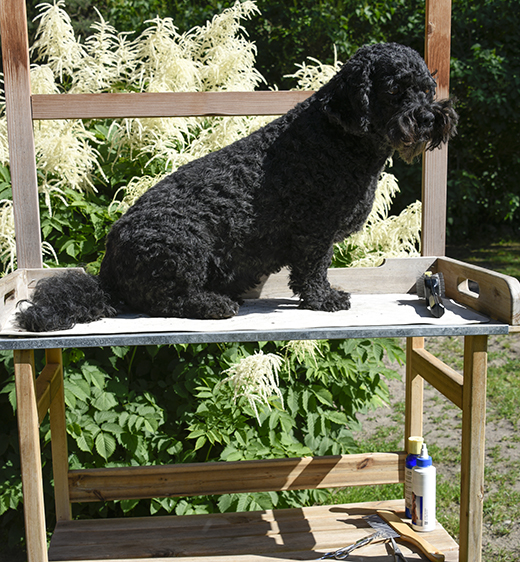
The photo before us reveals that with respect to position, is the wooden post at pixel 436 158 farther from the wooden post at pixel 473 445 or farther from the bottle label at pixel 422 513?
the bottle label at pixel 422 513

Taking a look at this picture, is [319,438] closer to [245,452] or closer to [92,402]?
[245,452]

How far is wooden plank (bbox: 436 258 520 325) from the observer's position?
1.64 meters

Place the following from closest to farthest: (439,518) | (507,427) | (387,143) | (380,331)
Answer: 1. (380,331)
2. (387,143)
3. (439,518)
4. (507,427)

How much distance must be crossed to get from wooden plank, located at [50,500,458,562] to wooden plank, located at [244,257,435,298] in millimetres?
924

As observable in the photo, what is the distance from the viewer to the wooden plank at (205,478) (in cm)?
232

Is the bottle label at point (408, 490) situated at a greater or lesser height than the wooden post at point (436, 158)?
lesser

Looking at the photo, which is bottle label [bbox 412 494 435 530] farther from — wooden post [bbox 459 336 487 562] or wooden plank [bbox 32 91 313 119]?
wooden plank [bbox 32 91 313 119]

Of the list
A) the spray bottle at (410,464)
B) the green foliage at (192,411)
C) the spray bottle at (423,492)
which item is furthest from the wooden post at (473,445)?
the green foliage at (192,411)

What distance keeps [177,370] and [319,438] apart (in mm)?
756

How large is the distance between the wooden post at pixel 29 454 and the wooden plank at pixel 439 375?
1292 millimetres

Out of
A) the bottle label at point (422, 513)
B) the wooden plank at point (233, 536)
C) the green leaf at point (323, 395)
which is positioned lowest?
the wooden plank at point (233, 536)

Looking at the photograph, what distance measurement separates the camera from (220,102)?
2.09 metres

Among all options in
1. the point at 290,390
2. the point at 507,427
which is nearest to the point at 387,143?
the point at 290,390

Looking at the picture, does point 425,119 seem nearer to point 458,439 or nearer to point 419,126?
point 419,126
